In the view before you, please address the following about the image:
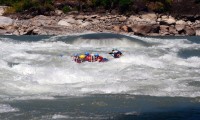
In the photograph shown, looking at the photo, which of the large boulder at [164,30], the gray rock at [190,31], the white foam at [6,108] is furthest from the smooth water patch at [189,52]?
the white foam at [6,108]

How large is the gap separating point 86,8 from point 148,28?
11889 mm

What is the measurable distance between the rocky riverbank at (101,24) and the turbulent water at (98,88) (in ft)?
50.7

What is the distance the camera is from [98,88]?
15.5 meters

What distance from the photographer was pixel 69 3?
2126 inches

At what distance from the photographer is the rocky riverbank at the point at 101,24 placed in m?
42.2

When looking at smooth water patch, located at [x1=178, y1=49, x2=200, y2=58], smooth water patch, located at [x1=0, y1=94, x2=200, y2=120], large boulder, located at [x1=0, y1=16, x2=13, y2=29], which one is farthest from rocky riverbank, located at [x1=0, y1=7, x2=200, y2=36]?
smooth water patch, located at [x1=0, y1=94, x2=200, y2=120]

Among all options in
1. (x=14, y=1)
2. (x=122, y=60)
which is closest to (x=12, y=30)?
(x=14, y=1)

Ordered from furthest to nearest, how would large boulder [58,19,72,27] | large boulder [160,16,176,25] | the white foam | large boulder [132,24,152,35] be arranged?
1. large boulder [160,16,176,25]
2. large boulder [58,19,72,27]
3. large boulder [132,24,152,35]
4. the white foam

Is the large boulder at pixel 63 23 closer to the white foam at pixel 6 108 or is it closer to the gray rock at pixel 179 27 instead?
the gray rock at pixel 179 27

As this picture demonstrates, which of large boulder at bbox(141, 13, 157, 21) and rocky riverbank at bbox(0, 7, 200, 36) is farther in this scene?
large boulder at bbox(141, 13, 157, 21)

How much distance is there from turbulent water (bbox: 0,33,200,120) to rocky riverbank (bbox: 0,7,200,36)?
1545 cm

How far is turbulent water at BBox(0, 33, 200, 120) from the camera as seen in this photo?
1196 centimetres

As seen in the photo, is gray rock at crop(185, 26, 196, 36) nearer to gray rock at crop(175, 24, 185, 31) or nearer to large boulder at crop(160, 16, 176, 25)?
gray rock at crop(175, 24, 185, 31)

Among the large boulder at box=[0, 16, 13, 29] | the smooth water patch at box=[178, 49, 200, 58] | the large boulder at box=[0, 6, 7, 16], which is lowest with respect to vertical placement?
the large boulder at box=[0, 6, 7, 16]
